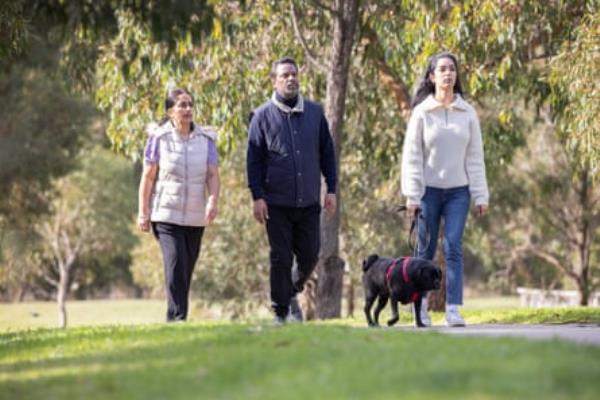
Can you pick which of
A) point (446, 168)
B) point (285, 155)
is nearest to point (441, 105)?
point (446, 168)

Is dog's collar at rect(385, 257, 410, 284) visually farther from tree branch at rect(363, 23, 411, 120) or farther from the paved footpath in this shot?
tree branch at rect(363, 23, 411, 120)

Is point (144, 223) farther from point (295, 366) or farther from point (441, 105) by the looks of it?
point (295, 366)

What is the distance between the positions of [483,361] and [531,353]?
0.43 meters

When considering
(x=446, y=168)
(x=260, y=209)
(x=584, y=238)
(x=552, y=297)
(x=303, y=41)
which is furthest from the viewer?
(x=552, y=297)

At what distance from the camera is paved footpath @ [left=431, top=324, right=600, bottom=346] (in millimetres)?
11039

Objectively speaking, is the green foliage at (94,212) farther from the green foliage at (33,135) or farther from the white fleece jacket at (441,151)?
the white fleece jacket at (441,151)

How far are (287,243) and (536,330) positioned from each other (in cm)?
215

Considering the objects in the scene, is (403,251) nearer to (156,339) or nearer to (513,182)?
(513,182)

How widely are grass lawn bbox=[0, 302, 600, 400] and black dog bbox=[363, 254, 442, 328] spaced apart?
59.0 inches

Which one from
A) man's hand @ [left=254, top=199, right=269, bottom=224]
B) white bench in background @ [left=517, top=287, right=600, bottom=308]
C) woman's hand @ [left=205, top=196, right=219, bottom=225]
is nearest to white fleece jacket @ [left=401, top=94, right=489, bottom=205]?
man's hand @ [left=254, top=199, right=269, bottom=224]

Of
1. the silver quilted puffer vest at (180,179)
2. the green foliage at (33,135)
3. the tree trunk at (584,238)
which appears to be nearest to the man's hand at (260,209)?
the silver quilted puffer vest at (180,179)

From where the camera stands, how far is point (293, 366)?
7.57 m

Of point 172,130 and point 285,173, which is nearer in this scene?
point 285,173

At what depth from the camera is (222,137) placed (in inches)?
805
